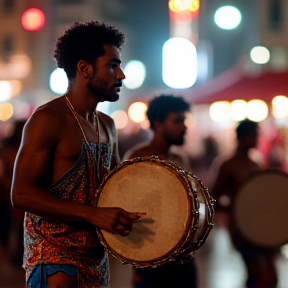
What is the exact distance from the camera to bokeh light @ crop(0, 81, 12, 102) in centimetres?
5066

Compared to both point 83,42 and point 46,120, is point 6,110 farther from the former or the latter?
point 46,120

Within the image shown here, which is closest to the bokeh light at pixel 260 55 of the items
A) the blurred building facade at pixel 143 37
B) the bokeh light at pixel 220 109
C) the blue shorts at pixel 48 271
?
the blurred building facade at pixel 143 37

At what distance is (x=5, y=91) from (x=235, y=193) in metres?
45.7

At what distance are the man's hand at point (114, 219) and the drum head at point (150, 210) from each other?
0.55ft

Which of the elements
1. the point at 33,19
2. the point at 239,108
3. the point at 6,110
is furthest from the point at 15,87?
the point at 33,19

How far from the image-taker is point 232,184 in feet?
23.4

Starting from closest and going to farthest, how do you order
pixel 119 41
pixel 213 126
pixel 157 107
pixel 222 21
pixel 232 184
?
pixel 119 41 → pixel 157 107 → pixel 232 184 → pixel 222 21 → pixel 213 126

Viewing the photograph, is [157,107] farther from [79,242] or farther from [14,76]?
[14,76]

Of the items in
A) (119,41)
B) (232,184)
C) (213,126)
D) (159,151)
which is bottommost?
(213,126)

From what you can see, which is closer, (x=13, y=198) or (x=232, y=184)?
(x=13, y=198)

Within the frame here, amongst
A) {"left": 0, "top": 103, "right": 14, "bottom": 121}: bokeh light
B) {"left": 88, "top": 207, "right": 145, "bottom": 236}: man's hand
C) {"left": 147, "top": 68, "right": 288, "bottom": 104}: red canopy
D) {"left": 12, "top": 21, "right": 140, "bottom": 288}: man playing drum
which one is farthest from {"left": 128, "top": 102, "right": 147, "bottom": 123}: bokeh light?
{"left": 88, "top": 207, "right": 145, "bottom": 236}: man's hand

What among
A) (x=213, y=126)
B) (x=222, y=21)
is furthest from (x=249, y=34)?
(x=222, y=21)

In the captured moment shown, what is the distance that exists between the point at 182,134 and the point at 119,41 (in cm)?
227

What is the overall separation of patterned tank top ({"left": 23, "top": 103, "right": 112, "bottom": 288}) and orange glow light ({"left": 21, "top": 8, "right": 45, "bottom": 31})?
10197mm
